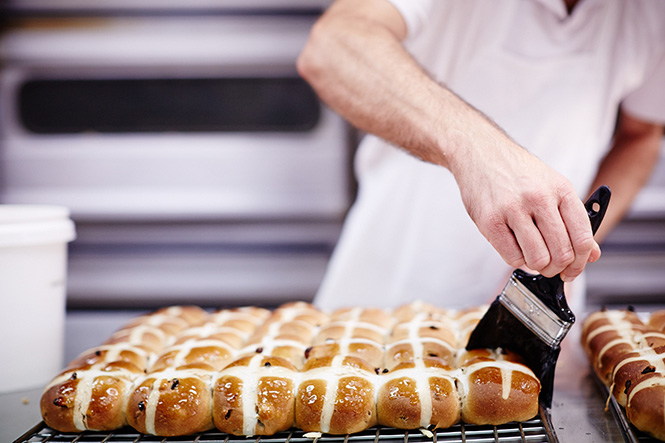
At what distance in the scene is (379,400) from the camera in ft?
3.12

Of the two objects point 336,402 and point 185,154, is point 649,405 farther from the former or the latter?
point 185,154

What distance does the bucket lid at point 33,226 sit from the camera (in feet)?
3.51

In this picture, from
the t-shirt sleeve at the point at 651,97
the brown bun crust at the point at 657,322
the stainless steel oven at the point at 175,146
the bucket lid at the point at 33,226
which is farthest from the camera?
the stainless steel oven at the point at 175,146

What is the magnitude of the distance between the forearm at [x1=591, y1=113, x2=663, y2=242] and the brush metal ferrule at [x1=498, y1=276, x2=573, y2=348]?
98 centimetres

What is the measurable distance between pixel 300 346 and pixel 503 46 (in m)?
1.04

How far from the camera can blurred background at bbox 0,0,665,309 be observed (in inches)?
79.3

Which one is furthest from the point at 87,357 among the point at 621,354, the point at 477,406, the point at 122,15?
the point at 122,15

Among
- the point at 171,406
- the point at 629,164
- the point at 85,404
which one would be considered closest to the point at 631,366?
the point at 171,406

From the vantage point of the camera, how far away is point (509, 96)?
1.63 metres

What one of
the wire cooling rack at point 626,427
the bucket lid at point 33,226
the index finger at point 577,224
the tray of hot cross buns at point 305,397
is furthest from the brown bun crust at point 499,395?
the bucket lid at point 33,226

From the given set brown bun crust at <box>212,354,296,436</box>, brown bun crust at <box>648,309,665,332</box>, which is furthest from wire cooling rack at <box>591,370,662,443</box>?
brown bun crust at <box>212,354,296,436</box>

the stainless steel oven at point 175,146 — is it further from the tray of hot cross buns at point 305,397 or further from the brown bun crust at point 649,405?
the brown bun crust at point 649,405

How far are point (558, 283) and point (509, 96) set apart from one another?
2.86ft

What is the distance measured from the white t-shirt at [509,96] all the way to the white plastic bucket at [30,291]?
943mm
